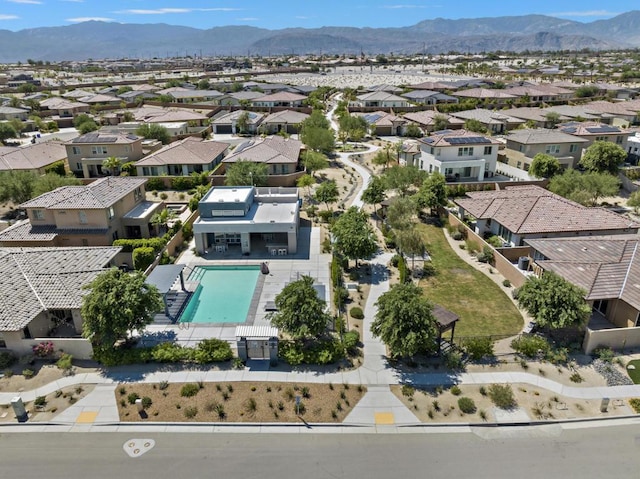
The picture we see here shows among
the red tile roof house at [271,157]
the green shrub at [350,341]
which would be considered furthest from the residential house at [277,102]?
the green shrub at [350,341]

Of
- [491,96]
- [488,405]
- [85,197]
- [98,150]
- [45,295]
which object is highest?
[491,96]

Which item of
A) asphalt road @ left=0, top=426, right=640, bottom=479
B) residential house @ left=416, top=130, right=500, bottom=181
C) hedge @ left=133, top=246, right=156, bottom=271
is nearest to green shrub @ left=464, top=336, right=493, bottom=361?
asphalt road @ left=0, top=426, right=640, bottom=479

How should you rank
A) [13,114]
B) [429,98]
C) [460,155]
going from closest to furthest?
1. [460,155]
2. [13,114]
3. [429,98]

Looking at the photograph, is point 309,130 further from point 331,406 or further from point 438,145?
point 331,406

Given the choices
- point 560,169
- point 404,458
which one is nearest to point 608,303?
point 404,458

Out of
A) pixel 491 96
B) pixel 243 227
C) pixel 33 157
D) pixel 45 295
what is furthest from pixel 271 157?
pixel 491 96

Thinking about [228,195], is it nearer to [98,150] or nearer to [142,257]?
[142,257]
